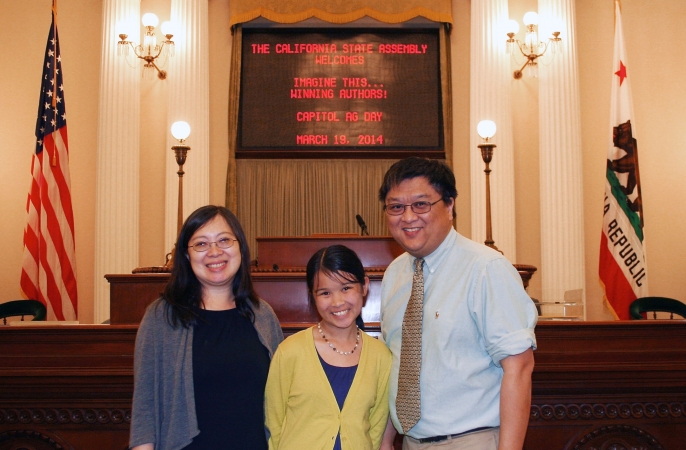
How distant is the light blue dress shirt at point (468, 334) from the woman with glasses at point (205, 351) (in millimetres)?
529

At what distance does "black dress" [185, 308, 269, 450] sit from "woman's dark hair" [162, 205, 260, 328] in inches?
2.5

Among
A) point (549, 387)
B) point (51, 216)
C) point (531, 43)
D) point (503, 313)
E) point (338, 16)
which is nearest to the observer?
point (503, 313)

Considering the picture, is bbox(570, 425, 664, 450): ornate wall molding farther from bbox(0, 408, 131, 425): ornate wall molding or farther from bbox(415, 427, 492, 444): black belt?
bbox(0, 408, 131, 425): ornate wall molding

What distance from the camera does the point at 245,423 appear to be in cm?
234

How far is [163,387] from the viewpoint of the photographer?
230 cm

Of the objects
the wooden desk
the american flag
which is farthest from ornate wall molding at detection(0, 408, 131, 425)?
the american flag

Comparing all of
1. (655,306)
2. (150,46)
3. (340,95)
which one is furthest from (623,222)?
(150,46)

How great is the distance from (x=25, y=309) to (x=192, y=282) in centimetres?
522

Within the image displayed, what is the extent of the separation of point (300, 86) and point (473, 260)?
24.7 feet

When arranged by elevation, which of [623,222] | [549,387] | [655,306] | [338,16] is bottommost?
[549,387]

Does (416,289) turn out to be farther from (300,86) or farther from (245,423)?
(300,86)

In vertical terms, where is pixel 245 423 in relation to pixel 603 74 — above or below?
below

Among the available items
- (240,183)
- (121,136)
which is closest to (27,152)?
(121,136)

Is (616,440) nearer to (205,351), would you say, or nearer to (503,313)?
(503,313)
